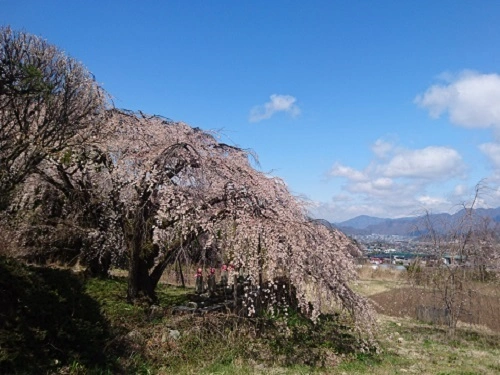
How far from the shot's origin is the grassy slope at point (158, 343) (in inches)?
189

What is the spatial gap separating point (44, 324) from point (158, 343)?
2.22 meters

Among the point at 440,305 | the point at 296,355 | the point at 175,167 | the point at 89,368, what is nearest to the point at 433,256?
the point at 440,305

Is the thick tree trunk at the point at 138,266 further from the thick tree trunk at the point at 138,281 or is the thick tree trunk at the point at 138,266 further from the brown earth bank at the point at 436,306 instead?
the brown earth bank at the point at 436,306

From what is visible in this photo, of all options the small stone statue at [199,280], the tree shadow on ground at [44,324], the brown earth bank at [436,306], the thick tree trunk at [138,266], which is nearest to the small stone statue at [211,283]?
the small stone statue at [199,280]

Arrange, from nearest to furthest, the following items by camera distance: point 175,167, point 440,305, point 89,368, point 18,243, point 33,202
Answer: point 89,368, point 175,167, point 18,243, point 33,202, point 440,305

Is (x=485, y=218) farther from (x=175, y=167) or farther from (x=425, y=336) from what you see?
(x=175, y=167)

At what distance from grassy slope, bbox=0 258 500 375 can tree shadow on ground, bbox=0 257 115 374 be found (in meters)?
0.01

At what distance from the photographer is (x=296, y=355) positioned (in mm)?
7426

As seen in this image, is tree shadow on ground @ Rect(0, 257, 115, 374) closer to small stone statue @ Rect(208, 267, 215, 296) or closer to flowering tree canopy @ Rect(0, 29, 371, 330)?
flowering tree canopy @ Rect(0, 29, 371, 330)

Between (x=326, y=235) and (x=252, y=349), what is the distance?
2440 millimetres

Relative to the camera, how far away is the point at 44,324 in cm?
491

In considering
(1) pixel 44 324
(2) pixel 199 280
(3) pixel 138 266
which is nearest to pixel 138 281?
(3) pixel 138 266

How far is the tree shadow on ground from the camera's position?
4.47 metres

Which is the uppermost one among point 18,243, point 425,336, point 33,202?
point 33,202
